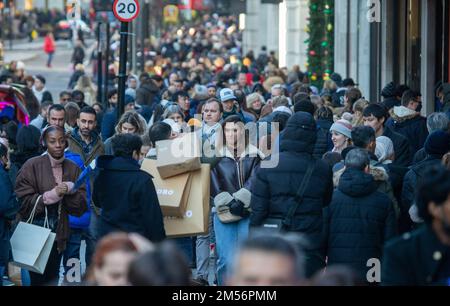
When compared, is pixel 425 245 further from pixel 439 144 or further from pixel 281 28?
pixel 281 28

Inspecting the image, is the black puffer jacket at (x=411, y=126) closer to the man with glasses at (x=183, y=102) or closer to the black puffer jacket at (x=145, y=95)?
the man with glasses at (x=183, y=102)

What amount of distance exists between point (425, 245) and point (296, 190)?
333cm

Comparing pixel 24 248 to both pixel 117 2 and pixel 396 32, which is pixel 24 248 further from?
pixel 396 32

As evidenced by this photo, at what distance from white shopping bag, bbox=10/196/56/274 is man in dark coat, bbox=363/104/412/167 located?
338cm

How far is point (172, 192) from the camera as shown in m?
10.9

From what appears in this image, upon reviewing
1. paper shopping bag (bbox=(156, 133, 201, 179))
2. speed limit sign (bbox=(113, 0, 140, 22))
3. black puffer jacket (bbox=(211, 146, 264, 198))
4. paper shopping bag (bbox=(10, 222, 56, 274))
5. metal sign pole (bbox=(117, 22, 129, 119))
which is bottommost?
paper shopping bag (bbox=(10, 222, 56, 274))

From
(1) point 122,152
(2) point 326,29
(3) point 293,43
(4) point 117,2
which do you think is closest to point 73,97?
(4) point 117,2

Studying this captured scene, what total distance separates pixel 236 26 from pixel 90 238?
5420 centimetres

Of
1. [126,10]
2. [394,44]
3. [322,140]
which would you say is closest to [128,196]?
[322,140]

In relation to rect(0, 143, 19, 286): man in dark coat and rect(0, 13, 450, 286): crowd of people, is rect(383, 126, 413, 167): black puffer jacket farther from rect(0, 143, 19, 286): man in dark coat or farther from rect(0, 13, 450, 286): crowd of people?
rect(0, 143, 19, 286): man in dark coat

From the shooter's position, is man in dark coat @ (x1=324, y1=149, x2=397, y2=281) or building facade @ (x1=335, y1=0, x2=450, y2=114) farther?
building facade @ (x1=335, y1=0, x2=450, y2=114)

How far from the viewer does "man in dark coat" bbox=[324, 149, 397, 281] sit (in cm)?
956

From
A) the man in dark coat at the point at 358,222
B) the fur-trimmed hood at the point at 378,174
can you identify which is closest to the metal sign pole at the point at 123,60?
the fur-trimmed hood at the point at 378,174

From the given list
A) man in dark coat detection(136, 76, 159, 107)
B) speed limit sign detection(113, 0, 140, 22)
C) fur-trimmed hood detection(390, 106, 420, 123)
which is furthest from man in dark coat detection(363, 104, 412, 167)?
man in dark coat detection(136, 76, 159, 107)
